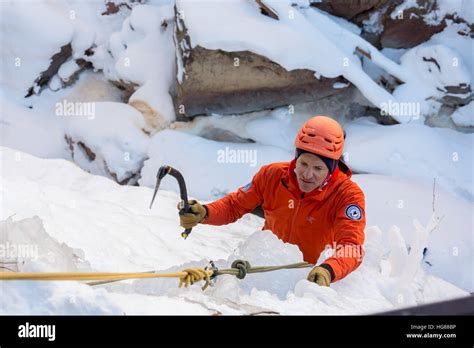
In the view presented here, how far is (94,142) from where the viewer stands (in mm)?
5734

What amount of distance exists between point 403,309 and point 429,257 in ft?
11.2

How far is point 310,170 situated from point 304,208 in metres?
0.20

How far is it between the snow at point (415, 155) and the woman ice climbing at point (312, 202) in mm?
2733

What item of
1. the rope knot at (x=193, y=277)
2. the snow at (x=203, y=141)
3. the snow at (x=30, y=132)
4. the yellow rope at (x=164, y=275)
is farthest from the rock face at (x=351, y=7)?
the rope knot at (x=193, y=277)

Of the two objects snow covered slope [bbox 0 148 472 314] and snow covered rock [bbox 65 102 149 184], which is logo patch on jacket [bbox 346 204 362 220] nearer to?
snow covered slope [bbox 0 148 472 314]

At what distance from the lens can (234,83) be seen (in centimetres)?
549

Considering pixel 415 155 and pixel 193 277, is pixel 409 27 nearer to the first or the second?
pixel 415 155

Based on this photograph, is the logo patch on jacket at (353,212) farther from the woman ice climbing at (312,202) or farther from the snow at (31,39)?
the snow at (31,39)

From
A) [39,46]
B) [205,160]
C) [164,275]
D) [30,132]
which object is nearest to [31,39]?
[39,46]


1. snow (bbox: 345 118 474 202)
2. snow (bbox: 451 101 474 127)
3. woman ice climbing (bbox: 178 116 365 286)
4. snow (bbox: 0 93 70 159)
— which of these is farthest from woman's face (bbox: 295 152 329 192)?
snow (bbox: 0 93 70 159)

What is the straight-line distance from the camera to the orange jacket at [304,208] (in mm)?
2148

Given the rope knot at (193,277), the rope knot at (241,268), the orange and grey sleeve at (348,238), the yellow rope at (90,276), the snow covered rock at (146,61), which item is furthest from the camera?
the snow covered rock at (146,61)
